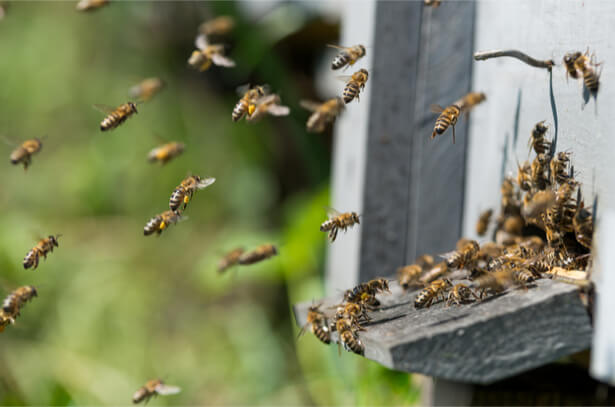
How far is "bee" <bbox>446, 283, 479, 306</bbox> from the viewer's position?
1.60 meters

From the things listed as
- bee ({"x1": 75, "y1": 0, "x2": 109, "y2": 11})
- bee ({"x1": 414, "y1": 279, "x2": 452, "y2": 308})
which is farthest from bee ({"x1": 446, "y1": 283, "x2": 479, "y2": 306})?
bee ({"x1": 75, "y1": 0, "x2": 109, "y2": 11})

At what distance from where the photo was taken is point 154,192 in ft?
21.1

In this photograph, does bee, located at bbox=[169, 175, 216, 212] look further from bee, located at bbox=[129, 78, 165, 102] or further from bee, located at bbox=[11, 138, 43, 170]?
bee, located at bbox=[129, 78, 165, 102]

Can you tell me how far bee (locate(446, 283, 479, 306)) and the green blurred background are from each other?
3.57 m

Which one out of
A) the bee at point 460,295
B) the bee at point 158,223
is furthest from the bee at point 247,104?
the bee at point 460,295

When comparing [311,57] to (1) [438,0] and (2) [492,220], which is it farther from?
(2) [492,220]

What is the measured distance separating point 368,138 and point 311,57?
4.36 metres

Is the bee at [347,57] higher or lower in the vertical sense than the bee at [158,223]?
higher

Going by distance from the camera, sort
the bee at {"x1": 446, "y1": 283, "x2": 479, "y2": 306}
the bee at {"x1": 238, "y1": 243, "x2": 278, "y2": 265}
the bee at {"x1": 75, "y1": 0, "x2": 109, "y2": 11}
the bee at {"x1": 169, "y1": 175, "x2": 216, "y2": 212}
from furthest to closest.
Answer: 1. the bee at {"x1": 75, "y1": 0, "x2": 109, "y2": 11}
2. the bee at {"x1": 238, "y1": 243, "x2": 278, "y2": 265}
3. the bee at {"x1": 169, "y1": 175, "x2": 216, "y2": 212}
4. the bee at {"x1": 446, "y1": 283, "x2": 479, "y2": 306}

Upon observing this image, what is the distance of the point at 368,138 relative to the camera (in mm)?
3086

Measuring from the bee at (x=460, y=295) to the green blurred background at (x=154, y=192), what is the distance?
3.57m

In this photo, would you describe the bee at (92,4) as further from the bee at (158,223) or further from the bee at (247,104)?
the bee at (158,223)

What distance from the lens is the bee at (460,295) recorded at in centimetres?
160

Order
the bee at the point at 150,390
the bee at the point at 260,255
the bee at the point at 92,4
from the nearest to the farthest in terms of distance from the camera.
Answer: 1. the bee at the point at 150,390
2. the bee at the point at 260,255
3. the bee at the point at 92,4
